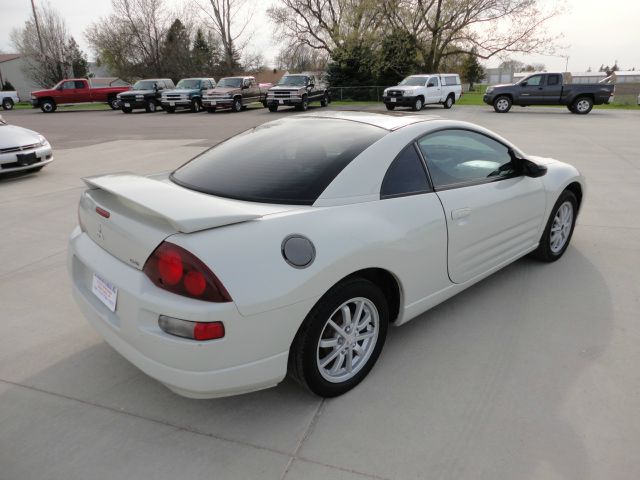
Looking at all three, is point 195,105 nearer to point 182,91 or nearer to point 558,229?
point 182,91

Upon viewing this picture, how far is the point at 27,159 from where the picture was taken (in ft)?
26.4

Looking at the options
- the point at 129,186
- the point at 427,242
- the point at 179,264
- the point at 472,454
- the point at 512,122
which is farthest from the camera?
the point at 512,122

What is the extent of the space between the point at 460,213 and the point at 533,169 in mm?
1009

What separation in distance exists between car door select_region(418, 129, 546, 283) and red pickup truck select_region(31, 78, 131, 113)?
2879 cm

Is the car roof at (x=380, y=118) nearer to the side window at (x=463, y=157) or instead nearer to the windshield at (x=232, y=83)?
the side window at (x=463, y=157)

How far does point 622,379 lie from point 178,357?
7.99 feet

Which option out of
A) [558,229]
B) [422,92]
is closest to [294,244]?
[558,229]

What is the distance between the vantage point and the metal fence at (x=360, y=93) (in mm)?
32969

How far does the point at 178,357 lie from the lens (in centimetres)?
201

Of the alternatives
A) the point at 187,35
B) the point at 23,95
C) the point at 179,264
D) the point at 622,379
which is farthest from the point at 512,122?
the point at 23,95

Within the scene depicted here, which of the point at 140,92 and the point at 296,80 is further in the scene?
the point at 140,92

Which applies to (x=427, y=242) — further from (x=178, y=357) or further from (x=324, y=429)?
(x=178, y=357)

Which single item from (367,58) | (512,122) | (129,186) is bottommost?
(512,122)

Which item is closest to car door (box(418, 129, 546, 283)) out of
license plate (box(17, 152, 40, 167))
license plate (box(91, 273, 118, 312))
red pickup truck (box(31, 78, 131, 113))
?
license plate (box(91, 273, 118, 312))
